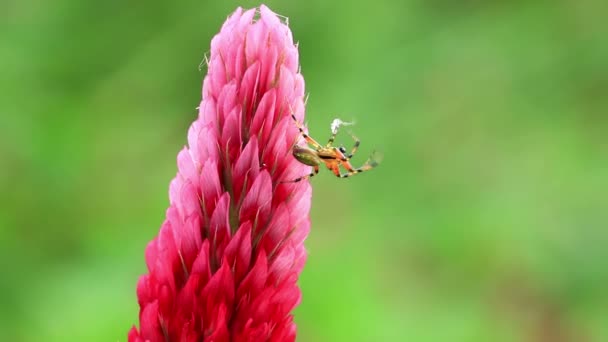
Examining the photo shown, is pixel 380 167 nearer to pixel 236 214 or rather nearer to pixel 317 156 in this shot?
pixel 317 156

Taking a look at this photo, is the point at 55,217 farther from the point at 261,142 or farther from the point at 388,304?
the point at 261,142

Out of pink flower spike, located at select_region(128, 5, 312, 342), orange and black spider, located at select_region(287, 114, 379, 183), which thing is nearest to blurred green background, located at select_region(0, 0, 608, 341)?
orange and black spider, located at select_region(287, 114, 379, 183)

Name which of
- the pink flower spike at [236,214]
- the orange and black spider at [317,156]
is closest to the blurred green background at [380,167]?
the orange and black spider at [317,156]

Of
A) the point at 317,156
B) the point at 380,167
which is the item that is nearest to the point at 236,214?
the point at 317,156

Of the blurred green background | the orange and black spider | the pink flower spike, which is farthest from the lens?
the blurred green background

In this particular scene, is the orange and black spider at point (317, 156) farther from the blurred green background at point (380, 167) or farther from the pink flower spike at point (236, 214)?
the blurred green background at point (380, 167)

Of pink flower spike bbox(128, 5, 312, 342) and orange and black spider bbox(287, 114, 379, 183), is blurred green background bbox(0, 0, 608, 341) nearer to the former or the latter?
orange and black spider bbox(287, 114, 379, 183)
